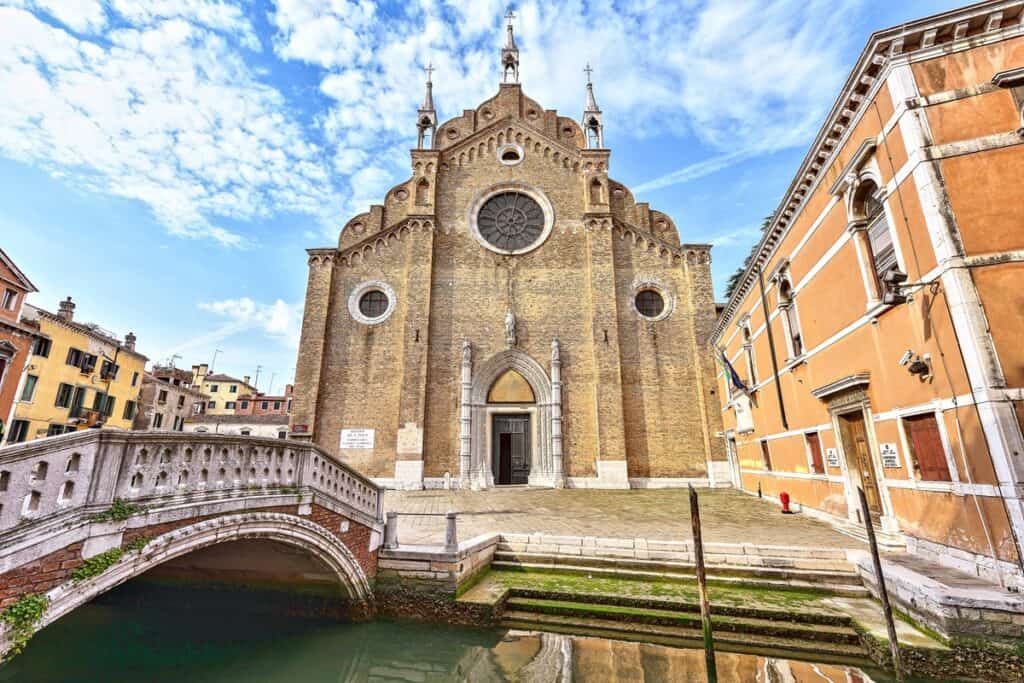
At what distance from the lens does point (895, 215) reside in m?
6.53

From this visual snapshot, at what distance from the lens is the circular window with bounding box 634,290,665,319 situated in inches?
744

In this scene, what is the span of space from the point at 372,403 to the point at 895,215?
1644 centimetres

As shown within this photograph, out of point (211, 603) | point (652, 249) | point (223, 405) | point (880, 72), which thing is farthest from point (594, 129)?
point (223, 405)

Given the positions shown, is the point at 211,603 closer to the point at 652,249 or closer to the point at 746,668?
the point at 746,668

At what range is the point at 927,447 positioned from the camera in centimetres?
625

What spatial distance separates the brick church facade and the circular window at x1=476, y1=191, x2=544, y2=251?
0.07 meters

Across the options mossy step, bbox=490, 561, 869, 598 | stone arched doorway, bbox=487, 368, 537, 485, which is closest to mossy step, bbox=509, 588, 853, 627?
mossy step, bbox=490, 561, 869, 598

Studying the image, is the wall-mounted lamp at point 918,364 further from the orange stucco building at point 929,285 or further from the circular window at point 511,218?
the circular window at point 511,218

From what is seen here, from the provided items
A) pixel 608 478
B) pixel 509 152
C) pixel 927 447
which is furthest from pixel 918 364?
pixel 509 152

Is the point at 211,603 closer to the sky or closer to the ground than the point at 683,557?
closer to the ground

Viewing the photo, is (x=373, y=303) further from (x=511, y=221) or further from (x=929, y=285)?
(x=929, y=285)

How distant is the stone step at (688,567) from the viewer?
20.8ft

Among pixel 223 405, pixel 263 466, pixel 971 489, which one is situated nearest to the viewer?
pixel 971 489

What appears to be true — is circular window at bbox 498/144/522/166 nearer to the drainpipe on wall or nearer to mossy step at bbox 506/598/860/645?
the drainpipe on wall
